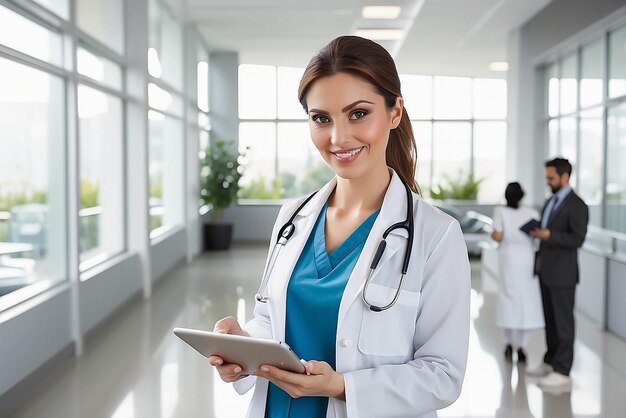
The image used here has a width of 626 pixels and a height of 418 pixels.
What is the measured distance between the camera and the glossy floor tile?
4.49 m

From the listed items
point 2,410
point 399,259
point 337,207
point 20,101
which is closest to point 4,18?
point 20,101

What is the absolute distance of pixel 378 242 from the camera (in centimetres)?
153

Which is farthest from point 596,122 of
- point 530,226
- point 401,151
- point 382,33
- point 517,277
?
point 401,151

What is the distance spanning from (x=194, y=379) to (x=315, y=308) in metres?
3.88

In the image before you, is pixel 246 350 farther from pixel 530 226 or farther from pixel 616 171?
pixel 616 171

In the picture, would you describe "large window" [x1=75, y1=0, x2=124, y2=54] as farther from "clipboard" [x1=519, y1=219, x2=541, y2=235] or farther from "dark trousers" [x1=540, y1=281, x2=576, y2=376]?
"dark trousers" [x1=540, y1=281, x2=576, y2=376]

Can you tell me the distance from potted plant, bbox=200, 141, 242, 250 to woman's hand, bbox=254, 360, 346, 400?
1267cm

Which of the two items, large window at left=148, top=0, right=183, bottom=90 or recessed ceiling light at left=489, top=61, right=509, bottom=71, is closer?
large window at left=148, top=0, right=183, bottom=90

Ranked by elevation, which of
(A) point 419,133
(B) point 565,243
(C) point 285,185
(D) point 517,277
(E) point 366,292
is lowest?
(D) point 517,277

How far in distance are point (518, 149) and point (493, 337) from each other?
4.99m

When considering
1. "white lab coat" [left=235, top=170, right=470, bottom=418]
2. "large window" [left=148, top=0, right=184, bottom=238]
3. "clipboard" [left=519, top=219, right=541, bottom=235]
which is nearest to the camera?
"white lab coat" [left=235, top=170, right=470, bottom=418]

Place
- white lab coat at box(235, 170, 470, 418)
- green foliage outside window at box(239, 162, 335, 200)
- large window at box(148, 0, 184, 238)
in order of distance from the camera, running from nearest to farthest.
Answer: white lab coat at box(235, 170, 470, 418), large window at box(148, 0, 184, 238), green foliage outside window at box(239, 162, 335, 200)

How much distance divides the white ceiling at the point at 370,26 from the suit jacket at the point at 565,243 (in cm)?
512

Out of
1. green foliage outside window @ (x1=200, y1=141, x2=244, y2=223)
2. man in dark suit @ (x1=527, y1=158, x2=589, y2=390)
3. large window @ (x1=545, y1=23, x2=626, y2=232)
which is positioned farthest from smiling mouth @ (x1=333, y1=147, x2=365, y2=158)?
green foliage outside window @ (x1=200, y1=141, x2=244, y2=223)
